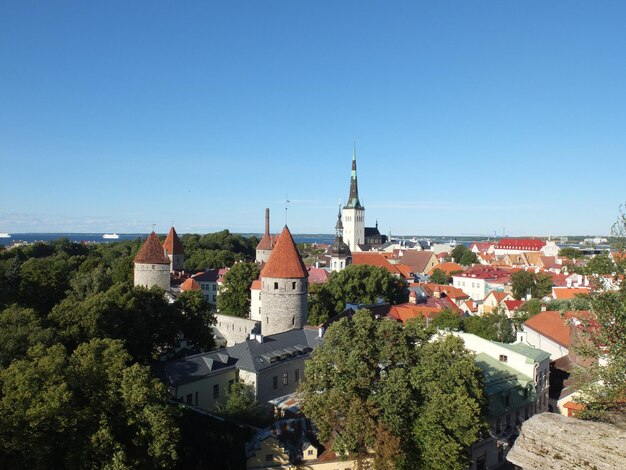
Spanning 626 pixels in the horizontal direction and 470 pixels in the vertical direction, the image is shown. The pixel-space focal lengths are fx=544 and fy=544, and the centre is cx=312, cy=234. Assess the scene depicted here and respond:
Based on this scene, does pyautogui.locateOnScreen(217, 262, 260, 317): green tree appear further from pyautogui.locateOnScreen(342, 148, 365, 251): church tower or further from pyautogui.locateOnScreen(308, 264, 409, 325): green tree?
pyautogui.locateOnScreen(342, 148, 365, 251): church tower

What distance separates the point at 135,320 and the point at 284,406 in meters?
8.95

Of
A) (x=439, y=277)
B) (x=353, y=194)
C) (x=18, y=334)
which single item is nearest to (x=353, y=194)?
(x=353, y=194)

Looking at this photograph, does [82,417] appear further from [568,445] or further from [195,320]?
[195,320]

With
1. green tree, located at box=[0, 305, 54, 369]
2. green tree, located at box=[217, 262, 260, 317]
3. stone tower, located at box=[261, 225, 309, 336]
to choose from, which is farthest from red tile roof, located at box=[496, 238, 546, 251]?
green tree, located at box=[0, 305, 54, 369]

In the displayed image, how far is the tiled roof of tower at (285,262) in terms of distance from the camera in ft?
108

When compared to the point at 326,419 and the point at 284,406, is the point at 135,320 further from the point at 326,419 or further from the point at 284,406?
the point at 326,419

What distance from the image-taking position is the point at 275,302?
33.0m

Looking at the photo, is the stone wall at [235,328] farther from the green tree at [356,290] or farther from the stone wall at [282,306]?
the green tree at [356,290]

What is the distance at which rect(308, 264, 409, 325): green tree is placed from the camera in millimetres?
42037

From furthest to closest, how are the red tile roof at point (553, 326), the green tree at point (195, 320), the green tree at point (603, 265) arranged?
1. the red tile roof at point (553, 326)
2. the green tree at point (195, 320)
3. the green tree at point (603, 265)

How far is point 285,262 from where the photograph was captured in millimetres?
33156

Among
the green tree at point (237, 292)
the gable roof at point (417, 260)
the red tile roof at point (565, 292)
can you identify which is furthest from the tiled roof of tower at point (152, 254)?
the gable roof at point (417, 260)

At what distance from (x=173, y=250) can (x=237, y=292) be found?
16.6 m

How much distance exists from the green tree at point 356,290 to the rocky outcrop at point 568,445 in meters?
31.5
